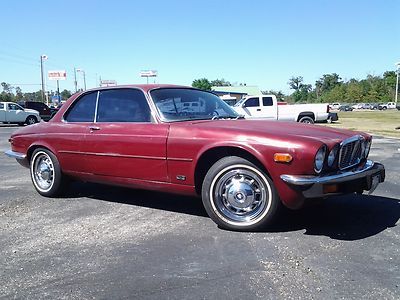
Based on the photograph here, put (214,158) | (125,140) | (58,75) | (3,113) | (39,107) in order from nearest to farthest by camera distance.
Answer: (214,158)
(125,140)
(3,113)
(39,107)
(58,75)

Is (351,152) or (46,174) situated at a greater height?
(351,152)

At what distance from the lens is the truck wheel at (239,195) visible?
13.1ft

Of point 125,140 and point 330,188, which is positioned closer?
point 330,188

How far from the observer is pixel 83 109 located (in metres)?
5.45

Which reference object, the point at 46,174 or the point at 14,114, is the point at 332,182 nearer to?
the point at 46,174

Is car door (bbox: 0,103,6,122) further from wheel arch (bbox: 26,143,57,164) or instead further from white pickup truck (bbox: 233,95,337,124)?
wheel arch (bbox: 26,143,57,164)

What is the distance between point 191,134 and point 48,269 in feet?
6.13

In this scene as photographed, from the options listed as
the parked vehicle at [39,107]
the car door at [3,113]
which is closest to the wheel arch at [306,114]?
the parked vehicle at [39,107]

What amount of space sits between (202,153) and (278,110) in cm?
→ 1972

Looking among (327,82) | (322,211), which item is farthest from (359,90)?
(322,211)

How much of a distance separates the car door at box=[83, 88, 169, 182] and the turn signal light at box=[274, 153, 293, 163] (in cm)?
126

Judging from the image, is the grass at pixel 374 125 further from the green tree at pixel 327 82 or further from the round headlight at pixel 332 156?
the green tree at pixel 327 82

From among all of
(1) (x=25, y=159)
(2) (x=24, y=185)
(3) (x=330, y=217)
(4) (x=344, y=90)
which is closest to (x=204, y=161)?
(3) (x=330, y=217)

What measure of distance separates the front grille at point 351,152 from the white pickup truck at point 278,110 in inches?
656
